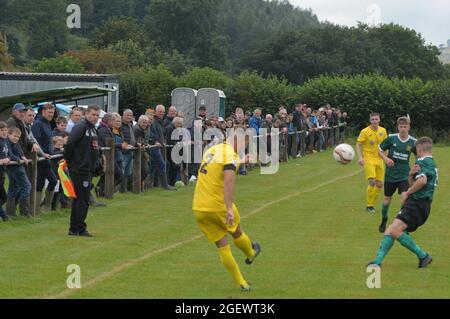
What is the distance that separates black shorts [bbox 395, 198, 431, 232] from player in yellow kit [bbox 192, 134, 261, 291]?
261 cm

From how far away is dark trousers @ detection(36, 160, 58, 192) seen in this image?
19.4 metres

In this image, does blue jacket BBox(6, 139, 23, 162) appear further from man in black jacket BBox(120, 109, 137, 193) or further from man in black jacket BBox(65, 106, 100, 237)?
man in black jacket BBox(120, 109, 137, 193)

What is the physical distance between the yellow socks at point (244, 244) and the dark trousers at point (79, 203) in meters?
4.90

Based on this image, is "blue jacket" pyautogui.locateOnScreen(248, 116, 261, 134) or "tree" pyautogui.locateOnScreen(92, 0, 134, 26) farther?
"tree" pyautogui.locateOnScreen(92, 0, 134, 26)

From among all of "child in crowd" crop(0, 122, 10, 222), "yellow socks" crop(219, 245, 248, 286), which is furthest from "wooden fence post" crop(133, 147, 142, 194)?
"yellow socks" crop(219, 245, 248, 286)

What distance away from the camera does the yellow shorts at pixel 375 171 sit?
21.3 m

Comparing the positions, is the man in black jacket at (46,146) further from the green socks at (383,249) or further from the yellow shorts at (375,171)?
the green socks at (383,249)

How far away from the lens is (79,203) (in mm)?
16719

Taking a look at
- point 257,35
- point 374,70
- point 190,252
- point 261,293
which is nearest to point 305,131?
point 190,252

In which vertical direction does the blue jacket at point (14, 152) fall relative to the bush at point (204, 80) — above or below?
below

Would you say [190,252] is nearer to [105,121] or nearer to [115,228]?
[115,228]

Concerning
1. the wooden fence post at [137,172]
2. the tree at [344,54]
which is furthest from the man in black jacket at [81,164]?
the tree at [344,54]

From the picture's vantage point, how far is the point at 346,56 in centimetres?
10856

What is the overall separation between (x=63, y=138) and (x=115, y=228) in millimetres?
3172
